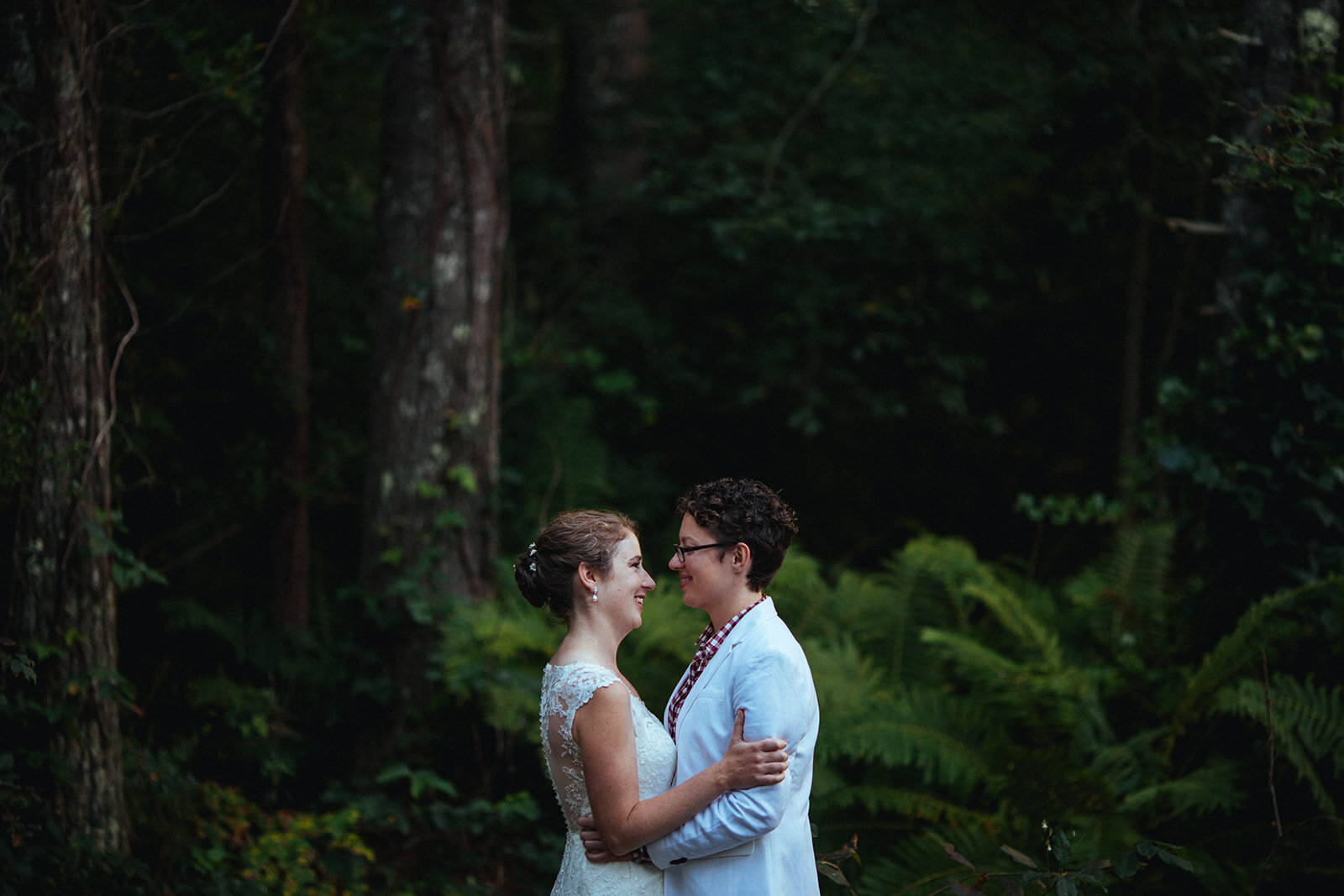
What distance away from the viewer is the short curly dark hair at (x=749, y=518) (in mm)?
2334

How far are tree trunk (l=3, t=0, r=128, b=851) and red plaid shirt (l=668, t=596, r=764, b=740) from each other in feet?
7.12

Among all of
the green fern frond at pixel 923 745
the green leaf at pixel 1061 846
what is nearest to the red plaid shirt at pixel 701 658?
the green leaf at pixel 1061 846

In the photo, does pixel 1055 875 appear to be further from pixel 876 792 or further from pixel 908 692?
pixel 908 692

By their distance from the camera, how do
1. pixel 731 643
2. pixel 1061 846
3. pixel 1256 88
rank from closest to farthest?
pixel 731 643
pixel 1061 846
pixel 1256 88

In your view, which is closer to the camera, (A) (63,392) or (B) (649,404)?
(A) (63,392)

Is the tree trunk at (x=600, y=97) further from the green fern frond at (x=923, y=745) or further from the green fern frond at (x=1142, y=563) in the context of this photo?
the green fern frond at (x=923, y=745)

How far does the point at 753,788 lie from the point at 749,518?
0.62m

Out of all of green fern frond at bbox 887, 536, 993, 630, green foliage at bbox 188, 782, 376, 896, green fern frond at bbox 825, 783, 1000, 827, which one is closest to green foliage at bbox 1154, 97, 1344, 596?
green fern frond at bbox 887, 536, 993, 630

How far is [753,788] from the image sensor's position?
2104 mm

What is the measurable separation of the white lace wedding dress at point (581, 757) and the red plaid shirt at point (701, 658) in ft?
0.27

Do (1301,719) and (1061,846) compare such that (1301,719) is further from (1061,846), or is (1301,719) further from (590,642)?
(590,642)

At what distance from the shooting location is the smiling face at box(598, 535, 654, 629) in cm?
249

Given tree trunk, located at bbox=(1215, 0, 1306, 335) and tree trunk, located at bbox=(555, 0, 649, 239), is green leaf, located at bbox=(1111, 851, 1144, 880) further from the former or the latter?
tree trunk, located at bbox=(555, 0, 649, 239)

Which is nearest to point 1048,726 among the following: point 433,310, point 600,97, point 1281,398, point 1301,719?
point 1301,719
